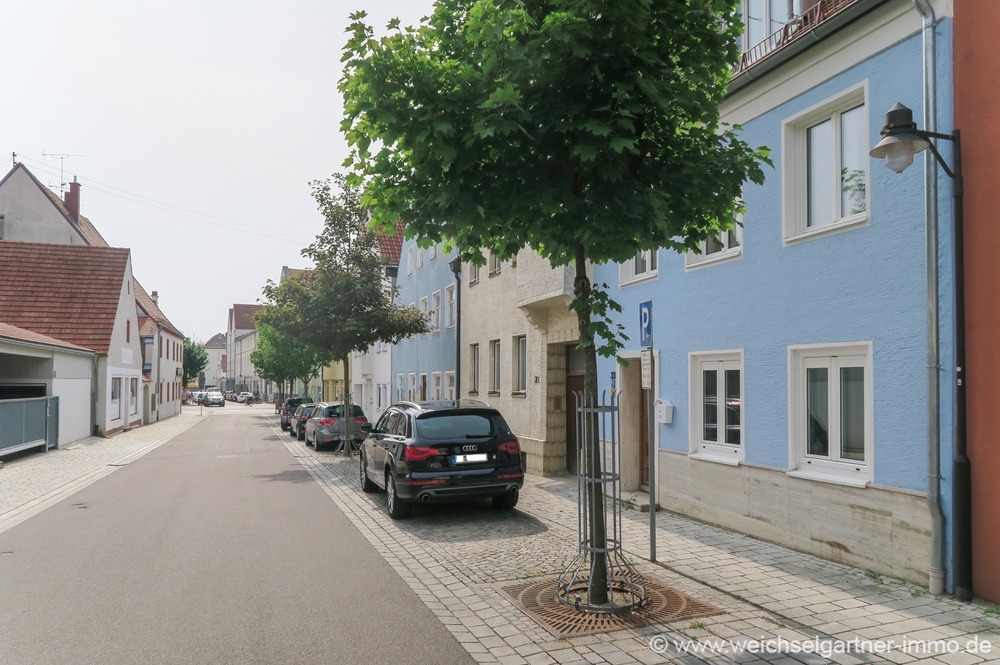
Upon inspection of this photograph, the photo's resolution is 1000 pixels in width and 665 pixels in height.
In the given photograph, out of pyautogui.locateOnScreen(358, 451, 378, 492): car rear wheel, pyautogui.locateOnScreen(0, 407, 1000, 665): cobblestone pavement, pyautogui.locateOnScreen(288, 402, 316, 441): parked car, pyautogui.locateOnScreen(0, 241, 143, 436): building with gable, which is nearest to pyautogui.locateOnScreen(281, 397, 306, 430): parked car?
pyautogui.locateOnScreen(288, 402, 316, 441): parked car

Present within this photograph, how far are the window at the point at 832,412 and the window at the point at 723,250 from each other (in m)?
1.74

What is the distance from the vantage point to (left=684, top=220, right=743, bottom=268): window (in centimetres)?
962

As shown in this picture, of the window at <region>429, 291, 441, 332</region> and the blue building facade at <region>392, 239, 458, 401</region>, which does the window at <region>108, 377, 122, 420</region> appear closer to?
the blue building facade at <region>392, 239, 458, 401</region>

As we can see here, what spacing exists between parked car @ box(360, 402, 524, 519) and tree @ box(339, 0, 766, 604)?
439 cm

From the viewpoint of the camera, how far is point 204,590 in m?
6.83

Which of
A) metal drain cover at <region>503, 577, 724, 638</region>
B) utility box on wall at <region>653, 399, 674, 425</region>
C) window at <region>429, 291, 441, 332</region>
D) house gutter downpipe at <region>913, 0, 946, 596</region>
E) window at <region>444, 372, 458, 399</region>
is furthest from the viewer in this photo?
window at <region>429, 291, 441, 332</region>

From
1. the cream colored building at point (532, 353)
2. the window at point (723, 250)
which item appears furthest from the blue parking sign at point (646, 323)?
the cream colored building at point (532, 353)

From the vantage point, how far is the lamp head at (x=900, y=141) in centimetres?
586

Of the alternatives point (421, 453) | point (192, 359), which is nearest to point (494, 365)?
point (421, 453)

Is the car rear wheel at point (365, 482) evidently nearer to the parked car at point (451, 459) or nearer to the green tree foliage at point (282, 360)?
the parked car at point (451, 459)

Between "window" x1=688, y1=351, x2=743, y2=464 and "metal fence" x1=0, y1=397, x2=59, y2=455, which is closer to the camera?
"window" x1=688, y1=351, x2=743, y2=464

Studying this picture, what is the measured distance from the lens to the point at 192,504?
40.4 ft

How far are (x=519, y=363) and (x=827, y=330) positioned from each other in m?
10.5

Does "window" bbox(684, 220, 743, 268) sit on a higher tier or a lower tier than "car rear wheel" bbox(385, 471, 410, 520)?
higher
